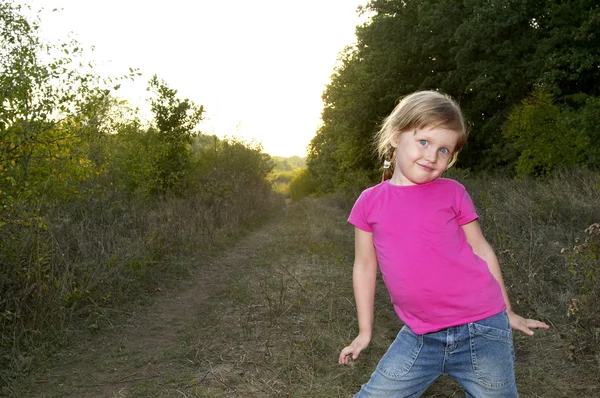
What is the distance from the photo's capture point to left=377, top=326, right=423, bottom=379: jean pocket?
2.00 m

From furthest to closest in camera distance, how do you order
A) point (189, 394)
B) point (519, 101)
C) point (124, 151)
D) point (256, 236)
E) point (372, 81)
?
1. point (372, 81)
2. point (519, 101)
3. point (256, 236)
4. point (124, 151)
5. point (189, 394)

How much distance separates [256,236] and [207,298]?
21.7 feet

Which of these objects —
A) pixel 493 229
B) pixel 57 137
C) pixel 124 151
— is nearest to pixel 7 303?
pixel 57 137

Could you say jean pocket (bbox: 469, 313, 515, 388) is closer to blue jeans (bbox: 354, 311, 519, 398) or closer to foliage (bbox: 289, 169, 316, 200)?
blue jeans (bbox: 354, 311, 519, 398)

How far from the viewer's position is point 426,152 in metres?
2.09

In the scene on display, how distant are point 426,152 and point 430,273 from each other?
0.48 m

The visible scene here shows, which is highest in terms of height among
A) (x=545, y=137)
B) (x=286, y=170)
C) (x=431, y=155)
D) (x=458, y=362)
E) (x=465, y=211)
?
(x=286, y=170)

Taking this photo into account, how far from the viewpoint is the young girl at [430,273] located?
2.01m

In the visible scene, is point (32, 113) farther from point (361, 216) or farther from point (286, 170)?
point (286, 170)

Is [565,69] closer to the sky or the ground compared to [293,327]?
closer to the sky

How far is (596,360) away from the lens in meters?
4.01

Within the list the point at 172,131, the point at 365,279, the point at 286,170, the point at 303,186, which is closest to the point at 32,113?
the point at 365,279

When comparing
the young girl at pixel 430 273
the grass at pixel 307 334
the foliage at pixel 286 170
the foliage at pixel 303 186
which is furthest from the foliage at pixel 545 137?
the foliage at pixel 303 186

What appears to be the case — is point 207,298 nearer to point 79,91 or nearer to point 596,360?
point 79,91
